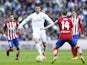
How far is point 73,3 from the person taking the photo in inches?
1858

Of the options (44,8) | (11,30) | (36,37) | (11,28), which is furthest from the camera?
(44,8)

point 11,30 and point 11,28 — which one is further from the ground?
point 11,28

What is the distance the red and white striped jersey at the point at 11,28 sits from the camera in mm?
29172

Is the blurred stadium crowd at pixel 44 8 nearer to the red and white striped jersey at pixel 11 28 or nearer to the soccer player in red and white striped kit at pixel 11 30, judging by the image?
the red and white striped jersey at pixel 11 28

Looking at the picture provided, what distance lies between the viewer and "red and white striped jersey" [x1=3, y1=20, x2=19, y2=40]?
29.2 metres

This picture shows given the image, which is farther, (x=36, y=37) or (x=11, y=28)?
(x=11, y=28)

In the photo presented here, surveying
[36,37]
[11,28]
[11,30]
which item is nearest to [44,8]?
[11,30]

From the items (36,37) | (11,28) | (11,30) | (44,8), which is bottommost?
(36,37)

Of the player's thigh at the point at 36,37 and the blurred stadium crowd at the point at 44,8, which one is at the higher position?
the blurred stadium crowd at the point at 44,8

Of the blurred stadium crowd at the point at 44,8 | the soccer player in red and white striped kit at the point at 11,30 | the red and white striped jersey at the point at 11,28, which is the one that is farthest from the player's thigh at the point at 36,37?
the blurred stadium crowd at the point at 44,8

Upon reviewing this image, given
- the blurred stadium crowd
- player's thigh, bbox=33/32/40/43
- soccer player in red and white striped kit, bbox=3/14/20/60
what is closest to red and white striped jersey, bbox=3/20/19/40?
soccer player in red and white striped kit, bbox=3/14/20/60

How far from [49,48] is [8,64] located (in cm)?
1869

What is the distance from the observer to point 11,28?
29906 mm

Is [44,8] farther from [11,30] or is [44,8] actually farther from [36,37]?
[36,37]
